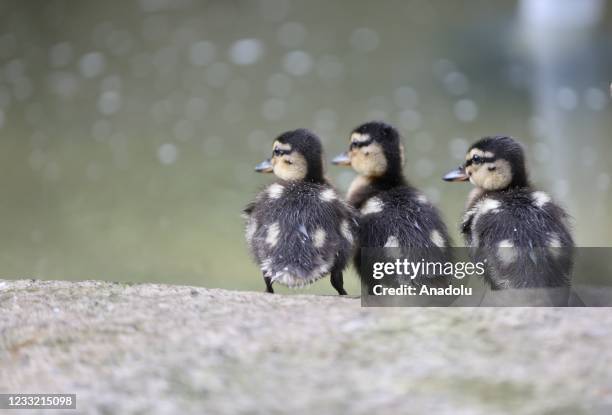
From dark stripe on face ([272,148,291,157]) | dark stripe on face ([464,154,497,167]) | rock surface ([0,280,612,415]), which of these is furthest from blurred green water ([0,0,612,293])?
rock surface ([0,280,612,415])

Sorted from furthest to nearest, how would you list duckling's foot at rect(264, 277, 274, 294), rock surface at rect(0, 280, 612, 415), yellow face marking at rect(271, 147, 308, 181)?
yellow face marking at rect(271, 147, 308, 181)
duckling's foot at rect(264, 277, 274, 294)
rock surface at rect(0, 280, 612, 415)

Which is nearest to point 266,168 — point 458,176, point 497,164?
point 458,176

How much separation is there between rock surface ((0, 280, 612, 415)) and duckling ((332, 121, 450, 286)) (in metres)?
0.31

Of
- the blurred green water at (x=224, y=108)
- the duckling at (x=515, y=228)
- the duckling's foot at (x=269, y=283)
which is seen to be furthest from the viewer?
the blurred green water at (x=224, y=108)

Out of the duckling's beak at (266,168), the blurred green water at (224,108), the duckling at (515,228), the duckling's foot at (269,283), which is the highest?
the blurred green water at (224,108)

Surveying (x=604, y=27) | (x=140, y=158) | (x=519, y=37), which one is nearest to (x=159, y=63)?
(x=140, y=158)

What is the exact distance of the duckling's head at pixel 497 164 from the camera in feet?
7.39

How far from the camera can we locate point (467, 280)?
2.27 metres

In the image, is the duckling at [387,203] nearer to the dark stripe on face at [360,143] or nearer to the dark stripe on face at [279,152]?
the dark stripe on face at [360,143]

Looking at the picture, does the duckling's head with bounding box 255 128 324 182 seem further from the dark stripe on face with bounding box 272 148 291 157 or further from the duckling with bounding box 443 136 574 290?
the duckling with bounding box 443 136 574 290

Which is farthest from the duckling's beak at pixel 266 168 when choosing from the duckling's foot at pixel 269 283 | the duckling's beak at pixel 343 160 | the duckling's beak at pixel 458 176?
the duckling's beak at pixel 458 176

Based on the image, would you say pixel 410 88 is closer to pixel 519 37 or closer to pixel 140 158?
pixel 519 37

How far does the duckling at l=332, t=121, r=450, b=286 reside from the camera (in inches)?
87.0

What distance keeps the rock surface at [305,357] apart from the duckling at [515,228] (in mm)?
224
